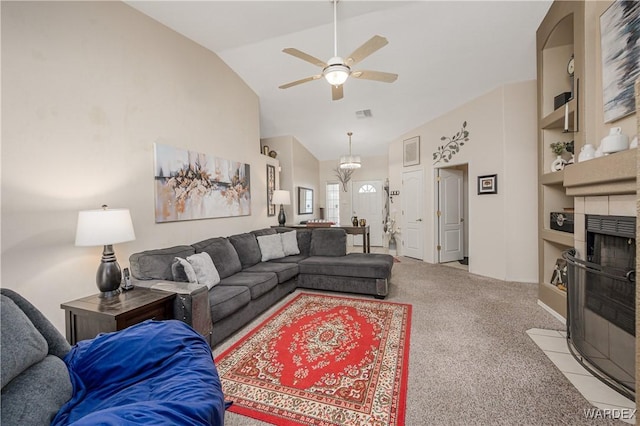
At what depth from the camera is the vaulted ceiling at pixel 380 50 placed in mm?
2893

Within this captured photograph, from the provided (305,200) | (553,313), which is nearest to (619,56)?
(553,313)

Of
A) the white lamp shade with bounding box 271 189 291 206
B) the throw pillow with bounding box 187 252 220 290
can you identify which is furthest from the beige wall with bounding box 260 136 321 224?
the throw pillow with bounding box 187 252 220 290

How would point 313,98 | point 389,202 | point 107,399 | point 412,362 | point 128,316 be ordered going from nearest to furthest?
1. point 107,399
2. point 128,316
3. point 412,362
4. point 313,98
5. point 389,202

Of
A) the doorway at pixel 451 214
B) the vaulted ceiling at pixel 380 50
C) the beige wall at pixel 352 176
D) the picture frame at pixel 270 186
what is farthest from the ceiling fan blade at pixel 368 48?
the beige wall at pixel 352 176

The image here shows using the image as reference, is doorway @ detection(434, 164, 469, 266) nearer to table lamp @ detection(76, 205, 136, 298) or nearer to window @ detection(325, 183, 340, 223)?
window @ detection(325, 183, 340, 223)

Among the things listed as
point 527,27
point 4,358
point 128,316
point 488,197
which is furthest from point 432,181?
point 4,358

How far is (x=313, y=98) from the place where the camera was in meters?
4.75

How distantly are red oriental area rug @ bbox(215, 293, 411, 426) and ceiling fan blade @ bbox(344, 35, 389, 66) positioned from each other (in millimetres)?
2591

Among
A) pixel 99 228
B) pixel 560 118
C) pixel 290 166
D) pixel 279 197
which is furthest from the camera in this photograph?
pixel 290 166

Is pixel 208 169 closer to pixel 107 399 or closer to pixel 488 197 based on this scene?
pixel 107 399

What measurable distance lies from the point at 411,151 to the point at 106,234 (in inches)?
223

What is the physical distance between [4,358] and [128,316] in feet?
3.01

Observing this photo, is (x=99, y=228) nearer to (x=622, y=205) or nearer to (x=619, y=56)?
(x=622, y=205)

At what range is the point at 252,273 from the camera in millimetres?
3275
